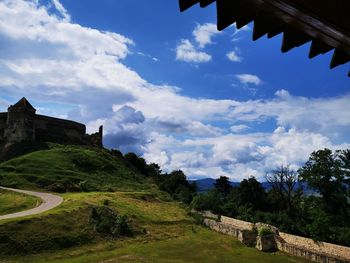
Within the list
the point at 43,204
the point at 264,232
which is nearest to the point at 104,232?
the point at 43,204

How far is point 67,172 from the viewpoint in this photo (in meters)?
79.6

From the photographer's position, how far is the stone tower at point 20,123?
9900 centimetres

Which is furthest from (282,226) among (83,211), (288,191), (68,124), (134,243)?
(68,124)

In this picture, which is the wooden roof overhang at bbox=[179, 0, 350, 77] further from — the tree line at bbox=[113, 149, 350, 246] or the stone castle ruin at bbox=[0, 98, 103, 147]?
the stone castle ruin at bbox=[0, 98, 103, 147]

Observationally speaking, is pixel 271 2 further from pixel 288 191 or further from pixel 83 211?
pixel 288 191

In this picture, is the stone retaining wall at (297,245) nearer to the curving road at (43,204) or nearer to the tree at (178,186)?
the curving road at (43,204)

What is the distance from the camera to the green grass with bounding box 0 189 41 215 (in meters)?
52.6

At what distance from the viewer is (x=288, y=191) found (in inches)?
2815

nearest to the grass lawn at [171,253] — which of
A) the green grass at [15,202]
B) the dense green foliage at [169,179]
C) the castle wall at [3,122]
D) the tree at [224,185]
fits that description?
the green grass at [15,202]

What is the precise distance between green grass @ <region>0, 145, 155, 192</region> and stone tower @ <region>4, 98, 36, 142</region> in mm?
7165

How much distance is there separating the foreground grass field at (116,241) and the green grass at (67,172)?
15687mm

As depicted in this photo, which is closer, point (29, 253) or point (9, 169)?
point (29, 253)

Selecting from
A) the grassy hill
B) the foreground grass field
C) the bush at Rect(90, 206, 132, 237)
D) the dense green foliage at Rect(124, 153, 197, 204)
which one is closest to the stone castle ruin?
the dense green foliage at Rect(124, 153, 197, 204)

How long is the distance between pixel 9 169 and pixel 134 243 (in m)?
41.6
